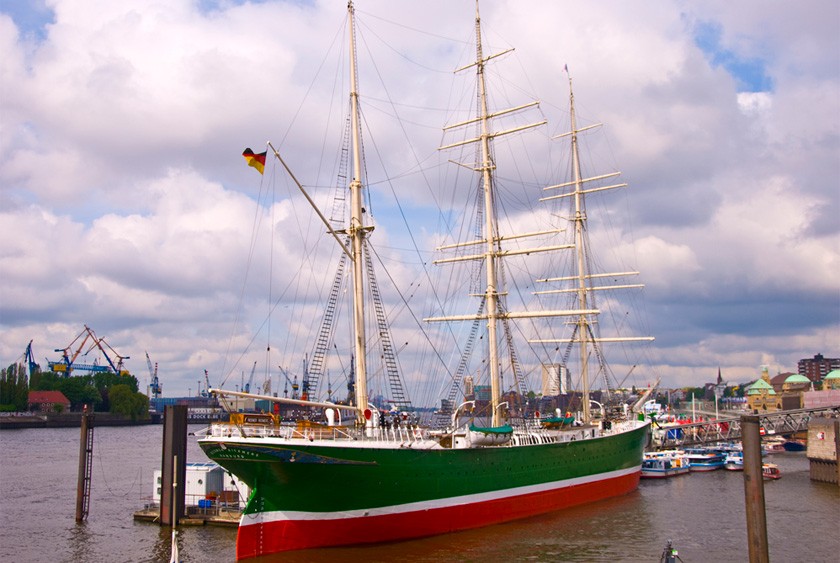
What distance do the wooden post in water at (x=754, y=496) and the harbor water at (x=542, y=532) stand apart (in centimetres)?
1237

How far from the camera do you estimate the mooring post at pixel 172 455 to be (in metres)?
38.5

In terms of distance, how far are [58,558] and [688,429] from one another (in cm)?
8655

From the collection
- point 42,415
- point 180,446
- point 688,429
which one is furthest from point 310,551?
point 42,415

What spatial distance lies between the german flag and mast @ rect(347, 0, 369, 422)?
621 cm

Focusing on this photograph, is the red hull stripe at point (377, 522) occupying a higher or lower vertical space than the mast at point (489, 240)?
lower

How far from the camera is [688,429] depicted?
10050 centimetres

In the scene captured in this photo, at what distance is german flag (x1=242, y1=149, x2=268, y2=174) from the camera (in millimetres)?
31797

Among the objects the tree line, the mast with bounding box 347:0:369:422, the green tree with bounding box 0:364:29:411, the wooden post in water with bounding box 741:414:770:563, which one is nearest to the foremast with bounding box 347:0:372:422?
the mast with bounding box 347:0:369:422

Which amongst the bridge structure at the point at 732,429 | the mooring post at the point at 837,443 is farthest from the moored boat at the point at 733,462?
the mooring post at the point at 837,443

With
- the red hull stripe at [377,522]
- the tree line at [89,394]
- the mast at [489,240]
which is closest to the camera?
the red hull stripe at [377,522]

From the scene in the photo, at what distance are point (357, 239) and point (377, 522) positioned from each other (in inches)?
543

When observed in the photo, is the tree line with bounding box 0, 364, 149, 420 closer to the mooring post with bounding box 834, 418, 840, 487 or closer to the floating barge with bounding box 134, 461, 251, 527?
the floating barge with bounding box 134, 461, 251, 527

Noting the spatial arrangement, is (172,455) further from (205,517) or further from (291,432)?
(291,432)

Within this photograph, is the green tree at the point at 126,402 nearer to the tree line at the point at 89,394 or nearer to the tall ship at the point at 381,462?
the tree line at the point at 89,394
